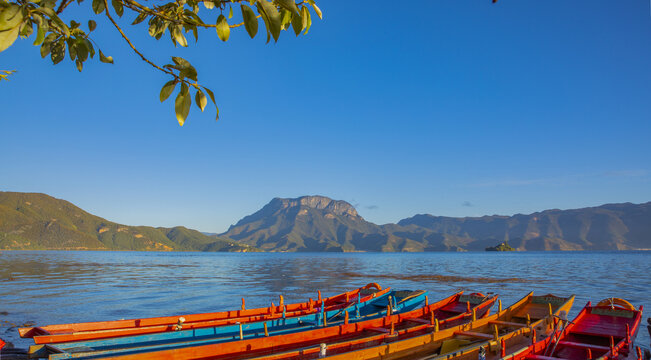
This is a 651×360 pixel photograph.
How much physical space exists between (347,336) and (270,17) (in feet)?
49.8

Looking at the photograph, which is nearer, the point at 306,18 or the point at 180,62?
the point at 180,62

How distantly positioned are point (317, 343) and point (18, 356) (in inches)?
367

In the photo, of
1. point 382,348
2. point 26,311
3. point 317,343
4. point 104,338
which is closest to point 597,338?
point 382,348

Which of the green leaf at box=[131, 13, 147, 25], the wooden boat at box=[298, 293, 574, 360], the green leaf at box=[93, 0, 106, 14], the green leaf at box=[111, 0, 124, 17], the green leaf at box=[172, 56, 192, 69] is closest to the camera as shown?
the green leaf at box=[172, 56, 192, 69]

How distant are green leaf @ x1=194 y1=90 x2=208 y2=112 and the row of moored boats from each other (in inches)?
400

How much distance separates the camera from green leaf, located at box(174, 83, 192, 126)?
6.93ft

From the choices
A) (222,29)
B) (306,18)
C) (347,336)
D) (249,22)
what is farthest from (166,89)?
(347,336)

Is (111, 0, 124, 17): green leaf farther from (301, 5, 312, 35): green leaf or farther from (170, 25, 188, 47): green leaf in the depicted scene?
(301, 5, 312, 35): green leaf

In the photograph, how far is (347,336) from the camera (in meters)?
15.3

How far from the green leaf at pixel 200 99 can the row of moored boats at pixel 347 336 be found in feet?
33.3

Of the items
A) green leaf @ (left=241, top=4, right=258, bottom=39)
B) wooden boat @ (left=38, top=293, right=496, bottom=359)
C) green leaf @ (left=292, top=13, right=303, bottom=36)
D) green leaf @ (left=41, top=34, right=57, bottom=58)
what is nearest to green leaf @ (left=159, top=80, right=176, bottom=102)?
green leaf @ (left=241, top=4, right=258, bottom=39)

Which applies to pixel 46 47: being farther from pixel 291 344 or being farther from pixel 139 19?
pixel 291 344

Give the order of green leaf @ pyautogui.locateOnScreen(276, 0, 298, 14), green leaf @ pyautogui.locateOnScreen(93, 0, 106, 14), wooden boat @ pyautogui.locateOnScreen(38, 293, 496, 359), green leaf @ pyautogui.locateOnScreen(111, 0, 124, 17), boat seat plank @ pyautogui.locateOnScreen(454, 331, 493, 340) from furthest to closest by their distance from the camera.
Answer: boat seat plank @ pyautogui.locateOnScreen(454, 331, 493, 340)
wooden boat @ pyautogui.locateOnScreen(38, 293, 496, 359)
green leaf @ pyautogui.locateOnScreen(111, 0, 124, 17)
green leaf @ pyautogui.locateOnScreen(93, 0, 106, 14)
green leaf @ pyautogui.locateOnScreen(276, 0, 298, 14)

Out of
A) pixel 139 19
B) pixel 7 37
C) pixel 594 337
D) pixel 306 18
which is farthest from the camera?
pixel 594 337
